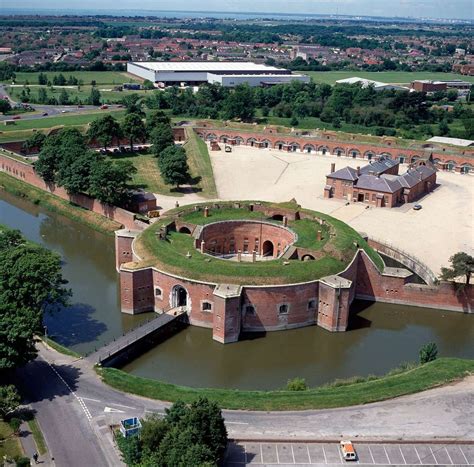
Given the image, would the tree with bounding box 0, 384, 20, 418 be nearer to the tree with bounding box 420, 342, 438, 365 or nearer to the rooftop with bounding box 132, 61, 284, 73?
the tree with bounding box 420, 342, 438, 365

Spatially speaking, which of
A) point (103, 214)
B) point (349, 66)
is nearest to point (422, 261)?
point (103, 214)

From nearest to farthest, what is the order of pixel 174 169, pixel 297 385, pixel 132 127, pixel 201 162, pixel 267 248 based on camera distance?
1. pixel 297 385
2. pixel 267 248
3. pixel 174 169
4. pixel 201 162
5. pixel 132 127

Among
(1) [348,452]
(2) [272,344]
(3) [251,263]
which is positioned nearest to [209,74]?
(3) [251,263]

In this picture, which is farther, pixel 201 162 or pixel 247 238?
pixel 201 162

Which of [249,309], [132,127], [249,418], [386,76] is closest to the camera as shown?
[249,418]

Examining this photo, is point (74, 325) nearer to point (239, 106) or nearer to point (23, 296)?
point (23, 296)

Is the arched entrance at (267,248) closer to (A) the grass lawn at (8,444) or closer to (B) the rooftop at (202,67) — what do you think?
(A) the grass lawn at (8,444)

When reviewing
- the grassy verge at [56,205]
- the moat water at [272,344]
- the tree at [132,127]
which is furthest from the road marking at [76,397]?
the tree at [132,127]
